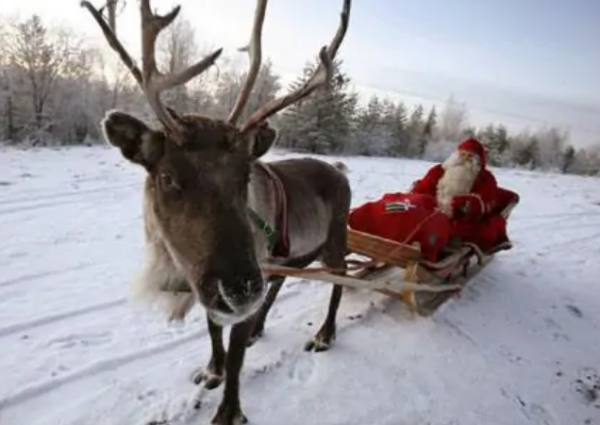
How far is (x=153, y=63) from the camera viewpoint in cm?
286

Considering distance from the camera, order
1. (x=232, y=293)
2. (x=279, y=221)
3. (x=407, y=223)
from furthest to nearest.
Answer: (x=407, y=223), (x=279, y=221), (x=232, y=293)

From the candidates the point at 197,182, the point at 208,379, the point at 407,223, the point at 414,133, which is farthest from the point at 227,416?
the point at 414,133

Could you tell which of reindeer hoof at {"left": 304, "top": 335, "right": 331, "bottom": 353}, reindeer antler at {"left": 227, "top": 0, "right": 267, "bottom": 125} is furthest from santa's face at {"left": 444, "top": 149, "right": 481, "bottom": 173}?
reindeer antler at {"left": 227, "top": 0, "right": 267, "bottom": 125}

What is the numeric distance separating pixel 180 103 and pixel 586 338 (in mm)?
33116

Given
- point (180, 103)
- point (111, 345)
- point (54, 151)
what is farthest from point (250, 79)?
point (180, 103)

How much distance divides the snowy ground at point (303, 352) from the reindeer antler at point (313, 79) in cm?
205

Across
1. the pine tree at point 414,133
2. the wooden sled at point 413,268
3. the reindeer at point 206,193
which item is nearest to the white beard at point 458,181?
the wooden sled at point 413,268

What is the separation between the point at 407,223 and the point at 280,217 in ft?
6.49

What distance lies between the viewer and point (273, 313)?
5.33 metres

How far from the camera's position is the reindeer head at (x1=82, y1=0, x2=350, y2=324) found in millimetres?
2533

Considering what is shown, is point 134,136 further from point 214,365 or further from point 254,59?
point 214,365

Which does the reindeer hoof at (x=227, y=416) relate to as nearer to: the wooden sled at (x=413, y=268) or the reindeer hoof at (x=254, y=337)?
the reindeer hoof at (x=254, y=337)

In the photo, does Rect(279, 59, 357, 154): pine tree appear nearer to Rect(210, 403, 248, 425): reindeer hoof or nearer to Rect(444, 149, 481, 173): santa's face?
Rect(444, 149, 481, 173): santa's face

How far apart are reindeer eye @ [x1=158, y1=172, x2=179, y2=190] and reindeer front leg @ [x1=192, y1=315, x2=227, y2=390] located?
4.80 feet
